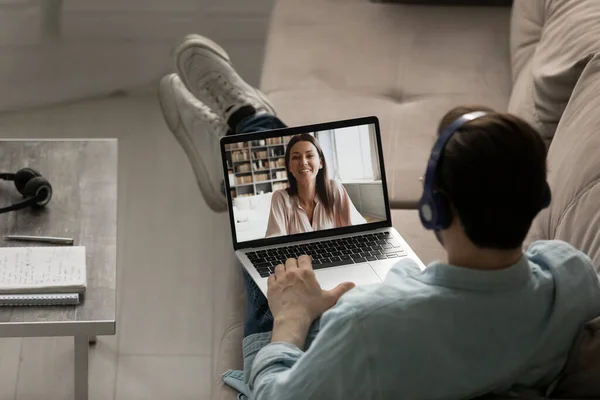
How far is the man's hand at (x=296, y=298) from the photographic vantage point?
1376mm

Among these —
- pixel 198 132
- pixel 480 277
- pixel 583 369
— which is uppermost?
pixel 198 132

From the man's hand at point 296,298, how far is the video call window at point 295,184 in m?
0.15

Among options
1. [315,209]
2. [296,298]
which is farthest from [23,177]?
[296,298]

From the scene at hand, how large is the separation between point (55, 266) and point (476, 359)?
840 mm

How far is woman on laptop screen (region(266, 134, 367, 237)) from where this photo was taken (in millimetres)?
1688

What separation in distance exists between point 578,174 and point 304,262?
1.57 ft

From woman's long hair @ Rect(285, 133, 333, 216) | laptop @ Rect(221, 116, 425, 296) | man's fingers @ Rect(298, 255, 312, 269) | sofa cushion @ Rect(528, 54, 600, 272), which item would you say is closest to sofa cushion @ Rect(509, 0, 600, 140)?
sofa cushion @ Rect(528, 54, 600, 272)

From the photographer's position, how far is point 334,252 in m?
1.67

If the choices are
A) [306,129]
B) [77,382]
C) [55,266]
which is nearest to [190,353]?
[77,382]

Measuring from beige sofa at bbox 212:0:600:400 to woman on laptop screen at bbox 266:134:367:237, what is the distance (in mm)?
165

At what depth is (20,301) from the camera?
1.59 meters

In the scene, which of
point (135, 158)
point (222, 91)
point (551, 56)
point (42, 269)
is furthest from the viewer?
point (135, 158)

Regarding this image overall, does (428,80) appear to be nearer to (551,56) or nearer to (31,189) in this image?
(551,56)

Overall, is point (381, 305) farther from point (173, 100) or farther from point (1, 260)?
point (173, 100)
